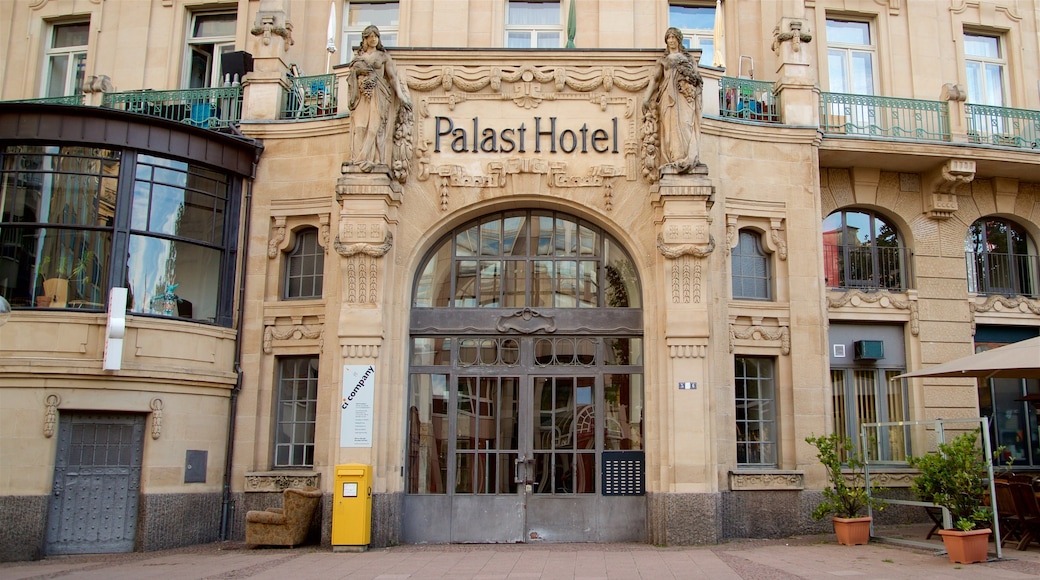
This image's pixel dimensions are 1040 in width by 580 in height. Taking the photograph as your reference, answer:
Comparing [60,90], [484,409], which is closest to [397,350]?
[484,409]

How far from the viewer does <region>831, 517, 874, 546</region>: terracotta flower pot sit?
13711 millimetres

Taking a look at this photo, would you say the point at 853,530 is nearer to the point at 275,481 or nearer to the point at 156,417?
the point at 275,481

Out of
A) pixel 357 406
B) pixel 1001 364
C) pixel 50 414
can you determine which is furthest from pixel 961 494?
pixel 50 414

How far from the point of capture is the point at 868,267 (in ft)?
58.1

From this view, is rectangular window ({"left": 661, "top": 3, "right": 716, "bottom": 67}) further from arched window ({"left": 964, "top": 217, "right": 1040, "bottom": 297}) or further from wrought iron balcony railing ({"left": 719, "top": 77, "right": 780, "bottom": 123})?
arched window ({"left": 964, "top": 217, "right": 1040, "bottom": 297})

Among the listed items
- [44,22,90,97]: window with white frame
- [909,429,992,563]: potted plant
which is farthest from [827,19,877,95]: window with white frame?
[44,22,90,97]: window with white frame

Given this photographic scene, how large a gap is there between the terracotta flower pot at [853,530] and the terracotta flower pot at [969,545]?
188 centimetres

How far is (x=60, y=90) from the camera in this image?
19.6 meters

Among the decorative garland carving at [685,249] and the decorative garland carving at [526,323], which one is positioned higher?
the decorative garland carving at [685,249]

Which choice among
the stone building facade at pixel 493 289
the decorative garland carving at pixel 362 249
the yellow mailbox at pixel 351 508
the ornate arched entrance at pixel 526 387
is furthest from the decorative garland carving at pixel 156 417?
the ornate arched entrance at pixel 526 387

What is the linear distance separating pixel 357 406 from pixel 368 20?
8975 millimetres

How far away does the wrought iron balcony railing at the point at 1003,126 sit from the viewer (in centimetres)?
1797

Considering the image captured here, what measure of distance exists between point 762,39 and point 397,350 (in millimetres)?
9777

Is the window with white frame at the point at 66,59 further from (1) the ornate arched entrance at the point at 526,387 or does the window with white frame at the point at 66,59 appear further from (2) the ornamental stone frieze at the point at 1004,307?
(2) the ornamental stone frieze at the point at 1004,307
